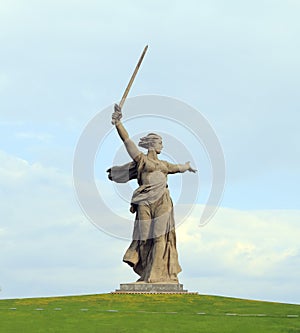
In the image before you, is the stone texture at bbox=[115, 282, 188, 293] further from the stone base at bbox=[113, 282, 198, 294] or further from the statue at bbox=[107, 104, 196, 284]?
the statue at bbox=[107, 104, 196, 284]

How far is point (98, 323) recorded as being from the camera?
2697 centimetres

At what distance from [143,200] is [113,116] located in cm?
474

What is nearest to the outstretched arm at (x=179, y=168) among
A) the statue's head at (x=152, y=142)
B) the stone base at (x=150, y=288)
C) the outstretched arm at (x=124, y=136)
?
the statue's head at (x=152, y=142)

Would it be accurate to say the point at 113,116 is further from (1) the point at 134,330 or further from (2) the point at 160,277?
(1) the point at 134,330

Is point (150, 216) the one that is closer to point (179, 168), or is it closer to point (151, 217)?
point (151, 217)

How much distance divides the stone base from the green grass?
1.44 metres

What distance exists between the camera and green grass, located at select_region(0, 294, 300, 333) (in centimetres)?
2600

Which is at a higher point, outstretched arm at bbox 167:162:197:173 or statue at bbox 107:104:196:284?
outstretched arm at bbox 167:162:197:173

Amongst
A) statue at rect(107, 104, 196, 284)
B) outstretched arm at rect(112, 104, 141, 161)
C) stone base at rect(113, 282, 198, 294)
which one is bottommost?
stone base at rect(113, 282, 198, 294)

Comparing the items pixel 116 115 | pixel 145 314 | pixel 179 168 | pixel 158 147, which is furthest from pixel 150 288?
pixel 116 115

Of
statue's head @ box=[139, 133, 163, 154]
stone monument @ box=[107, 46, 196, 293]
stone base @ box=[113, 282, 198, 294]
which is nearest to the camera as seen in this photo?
stone base @ box=[113, 282, 198, 294]

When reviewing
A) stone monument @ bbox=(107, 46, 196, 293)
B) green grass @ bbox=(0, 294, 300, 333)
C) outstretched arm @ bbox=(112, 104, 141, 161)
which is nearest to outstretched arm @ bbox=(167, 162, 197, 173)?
stone monument @ bbox=(107, 46, 196, 293)

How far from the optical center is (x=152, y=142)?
4041 centimetres

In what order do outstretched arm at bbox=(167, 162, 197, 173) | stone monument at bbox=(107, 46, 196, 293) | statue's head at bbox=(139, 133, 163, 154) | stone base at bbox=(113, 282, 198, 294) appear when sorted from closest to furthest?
1. stone base at bbox=(113, 282, 198, 294)
2. stone monument at bbox=(107, 46, 196, 293)
3. statue's head at bbox=(139, 133, 163, 154)
4. outstretched arm at bbox=(167, 162, 197, 173)
